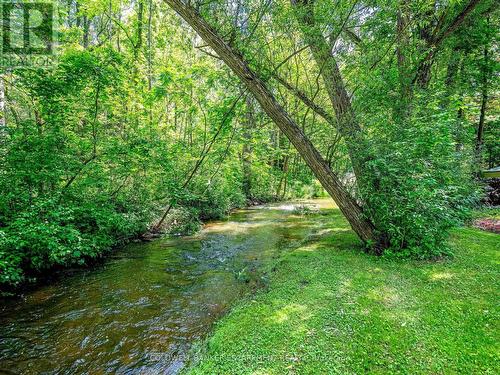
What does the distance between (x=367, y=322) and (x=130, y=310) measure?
124 inches

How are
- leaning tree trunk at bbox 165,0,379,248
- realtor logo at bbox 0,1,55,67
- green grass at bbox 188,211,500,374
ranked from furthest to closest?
realtor logo at bbox 0,1,55,67 → leaning tree trunk at bbox 165,0,379,248 → green grass at bbox 188,211,500,374

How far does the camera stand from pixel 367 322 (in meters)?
2.77

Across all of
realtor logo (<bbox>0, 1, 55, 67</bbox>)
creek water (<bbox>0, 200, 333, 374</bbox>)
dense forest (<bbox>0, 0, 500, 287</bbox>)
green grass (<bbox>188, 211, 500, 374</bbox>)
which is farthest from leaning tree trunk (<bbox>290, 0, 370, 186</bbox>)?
realtor logo (<bbox>0, 1, 55, 67</bbox>)

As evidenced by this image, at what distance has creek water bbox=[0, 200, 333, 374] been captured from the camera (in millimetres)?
2707

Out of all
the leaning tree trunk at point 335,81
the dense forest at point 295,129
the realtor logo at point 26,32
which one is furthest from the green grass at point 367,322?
the realtor logo at point 26,32

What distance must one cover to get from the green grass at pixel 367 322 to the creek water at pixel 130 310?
0.50 m

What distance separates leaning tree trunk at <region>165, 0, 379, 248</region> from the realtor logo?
3936 mm

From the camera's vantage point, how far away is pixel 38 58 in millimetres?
5645

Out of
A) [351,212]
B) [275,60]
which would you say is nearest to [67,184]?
[275,60]

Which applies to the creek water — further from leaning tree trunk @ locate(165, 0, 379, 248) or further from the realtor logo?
the realtor logo

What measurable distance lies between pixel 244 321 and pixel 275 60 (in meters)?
5.51

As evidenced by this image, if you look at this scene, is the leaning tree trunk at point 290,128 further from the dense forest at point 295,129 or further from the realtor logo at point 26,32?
the realtor logo at point 26,32

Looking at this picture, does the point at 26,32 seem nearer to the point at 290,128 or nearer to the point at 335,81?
the point at 290,128

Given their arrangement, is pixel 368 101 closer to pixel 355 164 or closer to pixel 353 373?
pixel 355 164
